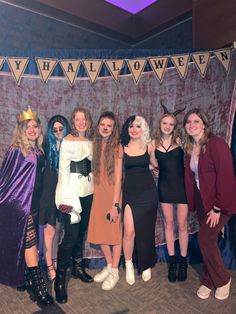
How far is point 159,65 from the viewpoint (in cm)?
305

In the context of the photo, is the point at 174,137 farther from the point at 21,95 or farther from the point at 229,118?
the point at 21,95

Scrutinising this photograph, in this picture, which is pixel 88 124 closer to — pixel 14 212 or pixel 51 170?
pixel 51 170

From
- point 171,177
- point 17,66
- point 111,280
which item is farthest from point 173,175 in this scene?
point 17,66

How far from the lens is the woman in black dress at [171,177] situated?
280 centimetres

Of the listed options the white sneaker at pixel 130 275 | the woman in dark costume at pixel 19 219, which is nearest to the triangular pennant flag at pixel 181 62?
the woman in dark costume at pixel 19 219

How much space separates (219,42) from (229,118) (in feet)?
3.14

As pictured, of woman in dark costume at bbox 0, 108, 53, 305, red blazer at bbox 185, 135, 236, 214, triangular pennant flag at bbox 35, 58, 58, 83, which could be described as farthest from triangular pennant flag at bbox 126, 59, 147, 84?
woman in dark costume at bbox 0, 108, 53, 305

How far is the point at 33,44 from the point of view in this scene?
481 cm

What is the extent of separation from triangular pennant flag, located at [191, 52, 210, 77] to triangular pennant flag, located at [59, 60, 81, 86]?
130 cm

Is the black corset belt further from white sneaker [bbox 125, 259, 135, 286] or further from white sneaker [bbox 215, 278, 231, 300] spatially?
white sneaker [bbox 215, 278, 231, 300]

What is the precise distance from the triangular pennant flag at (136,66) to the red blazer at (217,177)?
1122mm

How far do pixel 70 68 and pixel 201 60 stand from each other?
1.46 metres

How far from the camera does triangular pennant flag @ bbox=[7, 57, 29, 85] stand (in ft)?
9.54

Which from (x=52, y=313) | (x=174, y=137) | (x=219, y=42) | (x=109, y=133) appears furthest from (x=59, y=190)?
(x=219, y=42)
